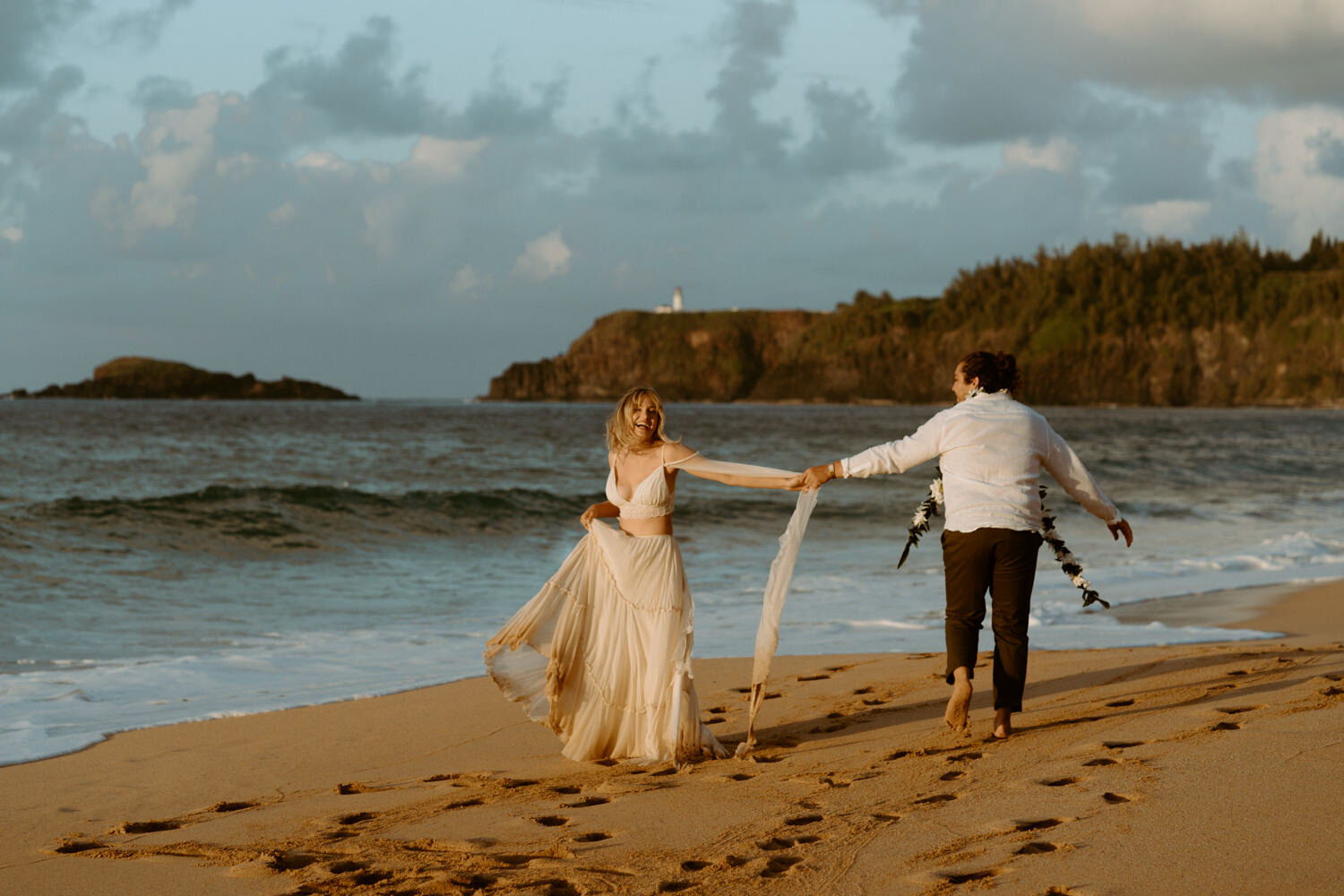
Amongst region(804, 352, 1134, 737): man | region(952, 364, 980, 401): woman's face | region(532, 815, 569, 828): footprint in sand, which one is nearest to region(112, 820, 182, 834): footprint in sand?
region(532, 815, 569, 828): footprint in sand

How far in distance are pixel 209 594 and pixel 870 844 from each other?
383 inches

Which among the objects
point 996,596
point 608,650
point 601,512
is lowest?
point 608,650

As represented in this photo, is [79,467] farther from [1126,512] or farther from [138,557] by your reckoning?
[1126,512]

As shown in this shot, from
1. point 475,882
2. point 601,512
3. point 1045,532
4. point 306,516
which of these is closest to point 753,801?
point 475,882

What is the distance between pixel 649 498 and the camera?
546 cm

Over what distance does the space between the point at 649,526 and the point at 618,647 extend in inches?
24.6

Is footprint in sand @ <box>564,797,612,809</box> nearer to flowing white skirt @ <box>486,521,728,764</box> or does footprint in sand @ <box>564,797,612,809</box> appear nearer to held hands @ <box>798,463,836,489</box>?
flowing white skirt @ <box>486,521,728,764</box>

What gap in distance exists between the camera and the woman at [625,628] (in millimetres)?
5410

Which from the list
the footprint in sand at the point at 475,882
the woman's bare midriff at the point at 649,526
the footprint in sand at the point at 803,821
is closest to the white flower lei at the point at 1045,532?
the woman's bare midriff at the point at 649,526

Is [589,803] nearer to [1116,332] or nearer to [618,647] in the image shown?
[618,647]

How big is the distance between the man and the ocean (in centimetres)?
322

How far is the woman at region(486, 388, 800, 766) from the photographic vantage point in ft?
17.7

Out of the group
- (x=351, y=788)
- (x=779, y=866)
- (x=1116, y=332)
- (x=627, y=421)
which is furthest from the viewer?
(x=1116, y=332)

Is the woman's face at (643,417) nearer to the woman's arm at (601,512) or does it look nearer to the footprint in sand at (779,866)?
the woman's arm at (601,512)
